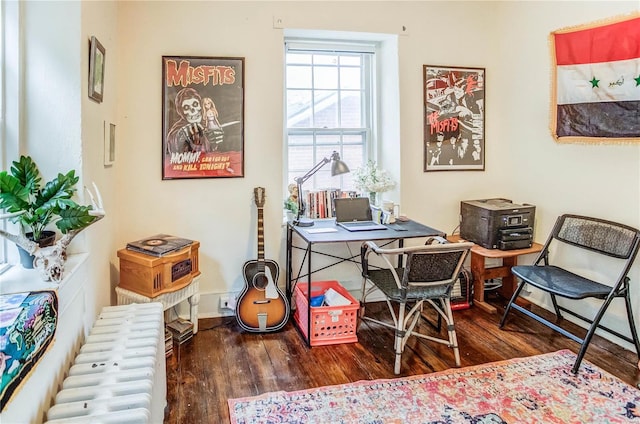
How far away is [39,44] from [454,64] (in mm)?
2940

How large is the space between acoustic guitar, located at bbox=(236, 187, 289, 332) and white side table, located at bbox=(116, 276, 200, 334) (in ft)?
0.95

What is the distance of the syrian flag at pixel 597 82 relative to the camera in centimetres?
282

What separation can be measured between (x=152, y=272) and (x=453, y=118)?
2599mm

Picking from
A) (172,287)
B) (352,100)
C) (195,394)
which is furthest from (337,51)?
(195,394)

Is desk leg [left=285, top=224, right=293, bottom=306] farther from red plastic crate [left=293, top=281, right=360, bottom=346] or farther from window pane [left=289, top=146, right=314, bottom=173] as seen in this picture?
window pane [left=289, top=146, right=314, bottom=173]

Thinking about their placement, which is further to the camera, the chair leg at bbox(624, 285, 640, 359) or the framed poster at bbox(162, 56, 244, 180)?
the framed poster at bbox(162, 56, 244, 180)

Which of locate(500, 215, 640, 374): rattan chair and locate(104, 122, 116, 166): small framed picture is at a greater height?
locate(104, 122, 116, 166): small framed picture

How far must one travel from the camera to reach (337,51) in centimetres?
375

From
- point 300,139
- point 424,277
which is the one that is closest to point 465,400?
point 424,277

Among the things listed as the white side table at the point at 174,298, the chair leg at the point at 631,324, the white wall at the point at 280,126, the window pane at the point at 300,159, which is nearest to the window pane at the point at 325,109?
the window pane at the point at 300,159

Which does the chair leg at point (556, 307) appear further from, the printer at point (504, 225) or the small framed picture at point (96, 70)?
the small framed picture at point (96, 70)

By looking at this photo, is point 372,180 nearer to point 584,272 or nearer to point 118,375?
point 584,272

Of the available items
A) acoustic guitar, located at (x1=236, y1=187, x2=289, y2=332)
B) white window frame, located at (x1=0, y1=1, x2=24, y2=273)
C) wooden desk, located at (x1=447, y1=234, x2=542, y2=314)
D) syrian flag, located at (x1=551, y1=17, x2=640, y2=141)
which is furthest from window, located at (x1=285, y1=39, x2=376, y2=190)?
white window frame, located at (x1=0, y1=1, x2=24, y2=273)

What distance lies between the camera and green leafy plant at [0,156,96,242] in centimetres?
171
